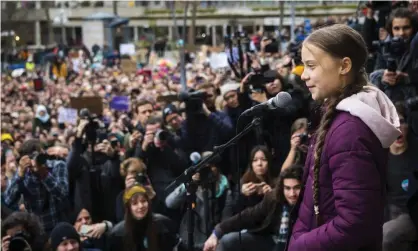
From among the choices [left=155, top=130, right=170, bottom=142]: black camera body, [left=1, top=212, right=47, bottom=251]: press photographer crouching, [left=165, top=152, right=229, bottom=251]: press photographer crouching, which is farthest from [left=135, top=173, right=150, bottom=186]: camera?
[left=1, top=212, right=47, bottom=251]: press photographer crouching

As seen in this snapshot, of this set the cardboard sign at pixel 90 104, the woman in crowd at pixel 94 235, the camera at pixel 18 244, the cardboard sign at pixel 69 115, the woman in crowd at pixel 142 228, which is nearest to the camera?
the camera at pixel 18 244

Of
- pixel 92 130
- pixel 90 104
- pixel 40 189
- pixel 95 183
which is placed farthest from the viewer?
pixel 90 104

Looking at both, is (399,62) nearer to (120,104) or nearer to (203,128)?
(203,128)

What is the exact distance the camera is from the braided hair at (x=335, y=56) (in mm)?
2395

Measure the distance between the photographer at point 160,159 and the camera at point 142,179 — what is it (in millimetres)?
148

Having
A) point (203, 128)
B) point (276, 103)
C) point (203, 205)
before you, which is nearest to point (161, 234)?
point (203, 205)

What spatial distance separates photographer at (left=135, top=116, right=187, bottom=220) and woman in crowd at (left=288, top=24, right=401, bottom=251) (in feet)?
13.3

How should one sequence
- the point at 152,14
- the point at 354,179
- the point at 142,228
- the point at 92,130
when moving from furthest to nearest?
1. the point at 152,14
2. the point at 92,130
3. the point at 142,228
4. the point at 354,179

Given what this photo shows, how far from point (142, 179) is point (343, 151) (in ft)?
13.7

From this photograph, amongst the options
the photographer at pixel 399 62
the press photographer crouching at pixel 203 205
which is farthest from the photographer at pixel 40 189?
the photographer at pixel 399 62

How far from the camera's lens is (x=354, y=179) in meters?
2.28

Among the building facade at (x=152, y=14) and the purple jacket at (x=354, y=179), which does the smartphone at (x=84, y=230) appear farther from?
the building facade at (x=152, y=14)

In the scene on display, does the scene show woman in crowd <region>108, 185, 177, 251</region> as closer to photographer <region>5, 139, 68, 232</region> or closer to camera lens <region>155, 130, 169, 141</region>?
camera lens <region>155, 130, 169, 141</region>

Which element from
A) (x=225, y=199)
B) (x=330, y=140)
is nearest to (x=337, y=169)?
(x=330, y=140)
